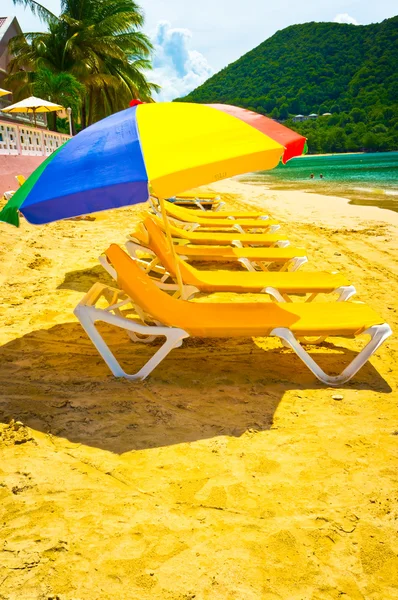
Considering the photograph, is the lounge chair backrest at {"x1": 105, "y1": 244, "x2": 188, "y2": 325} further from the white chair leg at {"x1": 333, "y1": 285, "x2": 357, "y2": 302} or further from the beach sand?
the white chair leg at {"x1": 333, "y1": 285, "x2": 357, "y2": 302}

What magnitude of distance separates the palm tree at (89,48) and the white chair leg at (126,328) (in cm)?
2177

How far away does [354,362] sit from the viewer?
330 centimetres

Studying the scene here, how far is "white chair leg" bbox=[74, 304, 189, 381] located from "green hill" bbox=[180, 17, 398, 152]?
8708 cm

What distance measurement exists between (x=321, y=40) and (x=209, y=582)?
111 m

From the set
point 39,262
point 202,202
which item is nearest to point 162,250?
point 39,262

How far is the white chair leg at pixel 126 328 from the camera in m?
3.12

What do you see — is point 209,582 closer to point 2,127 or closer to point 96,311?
point 96,311

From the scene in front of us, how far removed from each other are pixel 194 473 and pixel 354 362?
1539mm

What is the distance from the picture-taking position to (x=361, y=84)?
286 ft

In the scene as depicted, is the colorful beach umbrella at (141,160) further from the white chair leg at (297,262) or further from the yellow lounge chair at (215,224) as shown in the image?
the yellow lounge chair at (215,224)

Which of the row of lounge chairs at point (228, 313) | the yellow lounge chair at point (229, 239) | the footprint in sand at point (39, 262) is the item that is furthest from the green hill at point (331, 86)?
the row of lounge chairs at point (228, 313)

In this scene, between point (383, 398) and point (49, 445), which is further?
point (383, 398)

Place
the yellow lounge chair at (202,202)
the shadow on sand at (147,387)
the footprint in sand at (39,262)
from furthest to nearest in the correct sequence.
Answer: the yellow lounge chair at (202,202), the footprint in sand at (39,262), the shadow on sand at (147,387)

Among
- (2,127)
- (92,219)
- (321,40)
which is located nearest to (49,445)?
(92,219)
